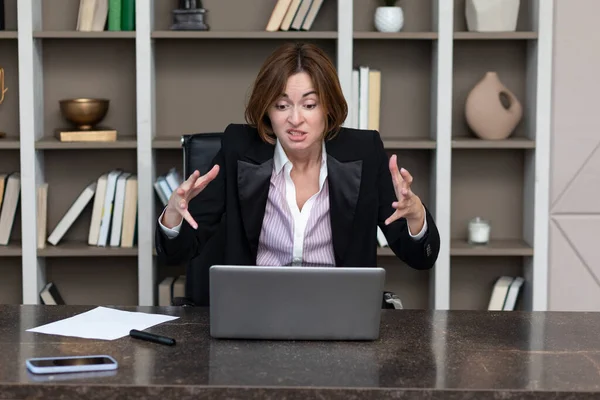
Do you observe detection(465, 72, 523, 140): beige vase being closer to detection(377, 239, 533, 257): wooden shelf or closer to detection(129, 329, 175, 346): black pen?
detection(377, 239, 533, 257): wooden shelf

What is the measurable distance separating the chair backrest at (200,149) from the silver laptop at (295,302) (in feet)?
3.60

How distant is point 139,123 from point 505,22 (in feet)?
5.10

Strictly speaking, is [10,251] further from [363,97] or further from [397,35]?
[397,35]

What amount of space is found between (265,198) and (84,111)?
4.56 ft

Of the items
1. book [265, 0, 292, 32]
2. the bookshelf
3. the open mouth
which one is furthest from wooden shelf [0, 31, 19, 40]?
the open mouth

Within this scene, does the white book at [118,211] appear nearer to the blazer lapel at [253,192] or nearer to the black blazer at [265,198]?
the black blazer at [265,198]

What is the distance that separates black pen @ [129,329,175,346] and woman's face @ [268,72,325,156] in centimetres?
83

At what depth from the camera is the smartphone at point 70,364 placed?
1.88m

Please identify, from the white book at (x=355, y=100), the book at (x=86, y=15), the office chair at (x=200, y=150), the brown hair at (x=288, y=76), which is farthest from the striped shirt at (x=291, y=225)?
the book at (x=86, y=15)

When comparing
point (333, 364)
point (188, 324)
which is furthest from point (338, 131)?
point (333, 364)

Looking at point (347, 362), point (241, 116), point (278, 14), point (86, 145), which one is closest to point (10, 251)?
point (86, 145)

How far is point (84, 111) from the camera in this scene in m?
3.92

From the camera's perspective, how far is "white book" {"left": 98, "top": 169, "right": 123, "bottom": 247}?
396cm

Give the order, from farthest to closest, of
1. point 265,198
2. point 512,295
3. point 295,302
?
point 512,295 → point 265,198 → point 295,302
